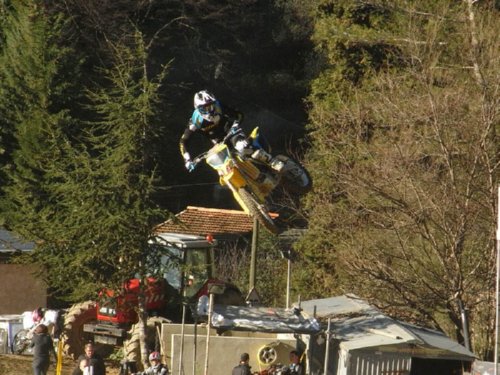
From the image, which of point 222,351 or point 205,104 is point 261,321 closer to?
point 222,351

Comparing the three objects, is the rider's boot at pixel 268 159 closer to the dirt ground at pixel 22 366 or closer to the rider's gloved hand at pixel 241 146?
the rider's gloved hand at pixel 241 146

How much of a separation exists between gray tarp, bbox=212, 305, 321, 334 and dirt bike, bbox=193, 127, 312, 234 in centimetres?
179

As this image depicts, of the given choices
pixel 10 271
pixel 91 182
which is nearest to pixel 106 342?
pixel 91 182

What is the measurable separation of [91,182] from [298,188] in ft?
21.9

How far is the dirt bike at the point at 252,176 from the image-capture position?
1744 cm

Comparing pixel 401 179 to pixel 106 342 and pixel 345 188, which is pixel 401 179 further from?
pixel 106 342

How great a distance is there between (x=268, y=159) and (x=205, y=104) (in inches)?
53.8

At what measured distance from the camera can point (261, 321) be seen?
62.6 feet

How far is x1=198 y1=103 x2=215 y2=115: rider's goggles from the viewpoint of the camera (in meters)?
17.6

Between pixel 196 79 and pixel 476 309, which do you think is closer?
pixel 476 309

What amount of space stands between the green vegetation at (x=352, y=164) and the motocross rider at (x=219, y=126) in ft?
16.8

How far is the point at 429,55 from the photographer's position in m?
25.5

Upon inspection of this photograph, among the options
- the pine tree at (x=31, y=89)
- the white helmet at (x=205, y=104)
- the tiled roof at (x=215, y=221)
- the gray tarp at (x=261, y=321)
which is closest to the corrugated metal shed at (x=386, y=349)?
the gray tarp at (x=261, y=321)

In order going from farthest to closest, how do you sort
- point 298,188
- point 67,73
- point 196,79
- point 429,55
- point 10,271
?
point 196,79 → point 67,73 → point 10,271 → point 429,55 → point 298,188
